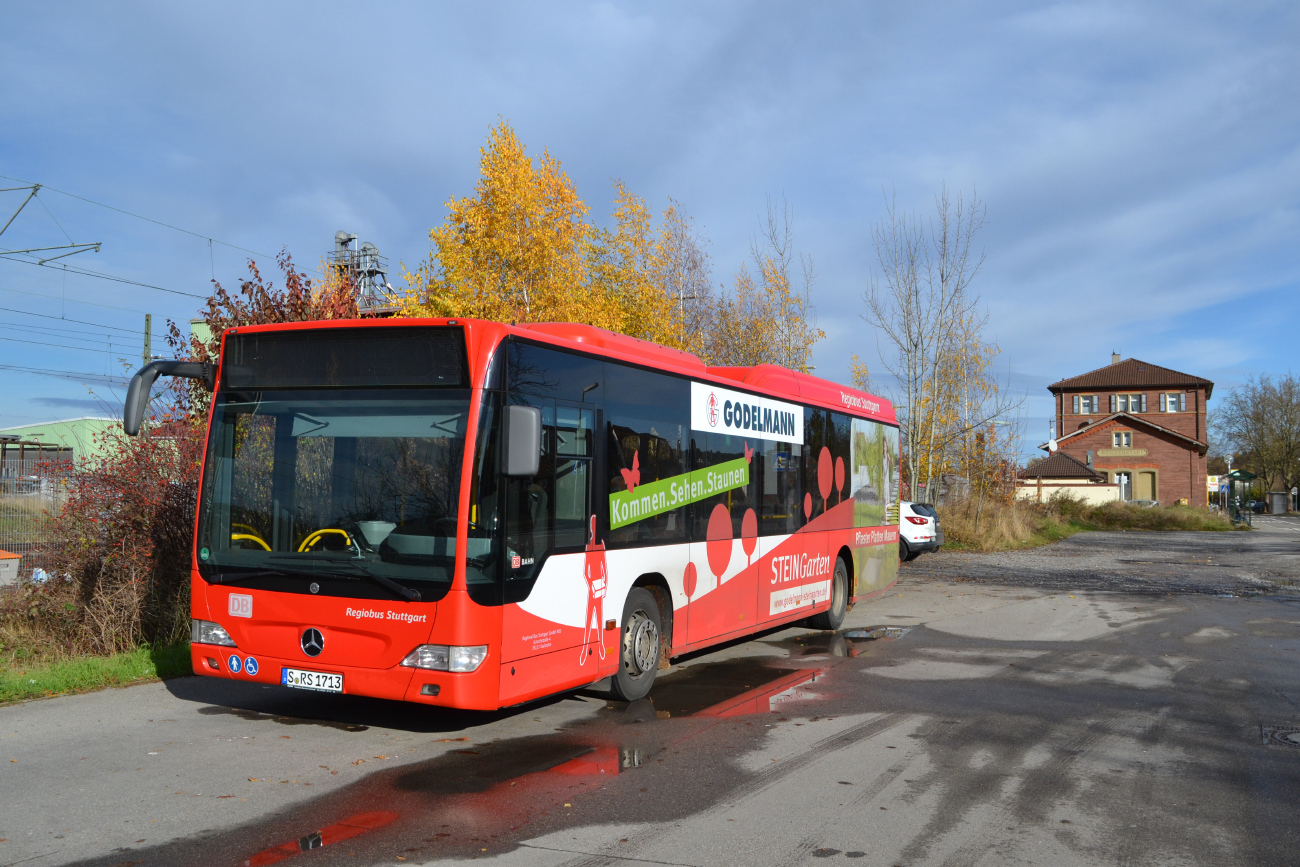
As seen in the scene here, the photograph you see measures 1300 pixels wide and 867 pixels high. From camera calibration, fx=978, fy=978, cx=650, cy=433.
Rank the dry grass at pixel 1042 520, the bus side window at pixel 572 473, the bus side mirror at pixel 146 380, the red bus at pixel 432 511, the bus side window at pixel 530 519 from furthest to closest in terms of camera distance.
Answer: the dry grass at pixel 1042 520, the bus side window at pixel 572 473, the bus side mirror at pixel 146 380, the bus side window at pixel 530 519, the red bus at pixel 432 511

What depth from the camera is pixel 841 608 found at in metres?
13.5

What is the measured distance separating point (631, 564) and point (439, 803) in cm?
309

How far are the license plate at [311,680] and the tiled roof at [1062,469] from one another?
60.9 metres

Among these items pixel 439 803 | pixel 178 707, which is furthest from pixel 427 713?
pixel 439 803

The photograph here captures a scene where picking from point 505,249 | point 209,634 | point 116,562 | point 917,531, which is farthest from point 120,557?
point 917,531

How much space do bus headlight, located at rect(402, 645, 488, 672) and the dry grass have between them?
27.0 m

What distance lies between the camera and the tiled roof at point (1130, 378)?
253 ft

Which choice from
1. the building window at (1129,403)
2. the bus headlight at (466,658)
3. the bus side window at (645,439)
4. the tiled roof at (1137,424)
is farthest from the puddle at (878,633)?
the building window at (1129,403)

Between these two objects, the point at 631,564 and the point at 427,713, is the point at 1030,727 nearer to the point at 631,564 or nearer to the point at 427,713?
the point at 631,564

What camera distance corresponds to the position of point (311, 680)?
6.77 m

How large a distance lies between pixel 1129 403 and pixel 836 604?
2940 inches

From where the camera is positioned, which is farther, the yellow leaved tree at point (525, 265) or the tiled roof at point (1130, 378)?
the tiled roof at point (1130, 378)

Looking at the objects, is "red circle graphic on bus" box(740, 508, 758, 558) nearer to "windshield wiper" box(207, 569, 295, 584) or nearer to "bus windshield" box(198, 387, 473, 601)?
"bus windshield" box(198, 387, 473, 601)

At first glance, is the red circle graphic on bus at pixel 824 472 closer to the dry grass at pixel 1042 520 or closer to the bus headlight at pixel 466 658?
the bus headlight at pixel 466 658
